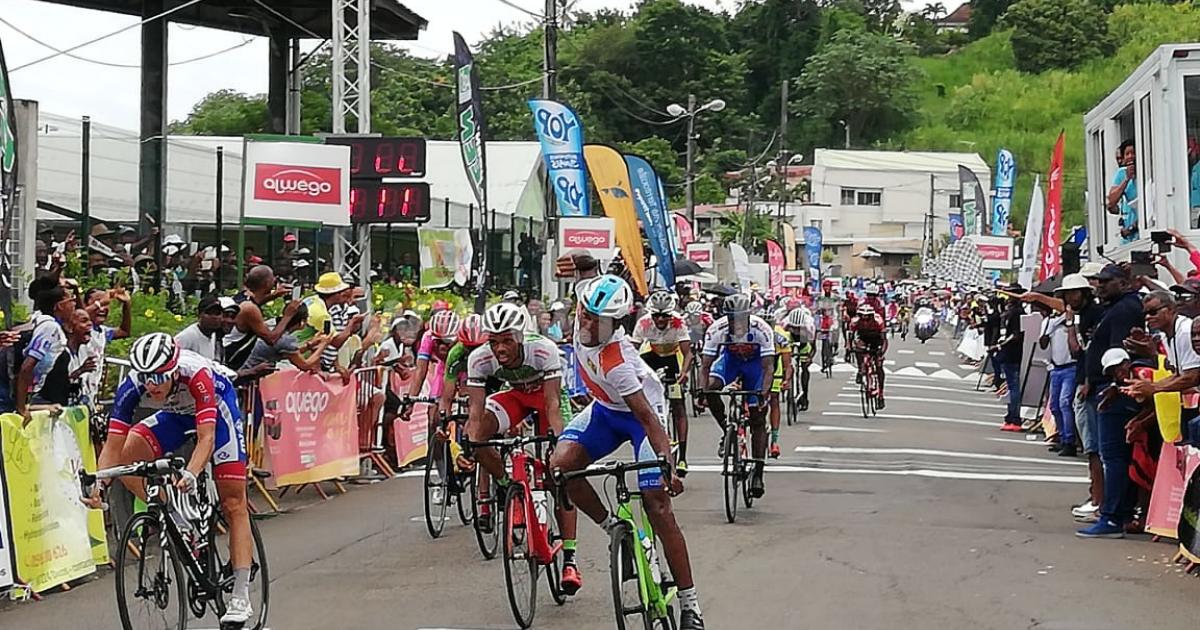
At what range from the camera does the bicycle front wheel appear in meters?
7.87

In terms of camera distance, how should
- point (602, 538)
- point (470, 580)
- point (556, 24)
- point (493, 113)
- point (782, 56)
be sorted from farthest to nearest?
point (782, 56), point (493, 113), point (556, 24), point (602, 538), point (470, 580)

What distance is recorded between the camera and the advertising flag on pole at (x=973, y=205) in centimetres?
4962

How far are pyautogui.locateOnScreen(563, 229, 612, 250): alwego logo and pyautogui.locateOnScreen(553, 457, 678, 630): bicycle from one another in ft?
70.2

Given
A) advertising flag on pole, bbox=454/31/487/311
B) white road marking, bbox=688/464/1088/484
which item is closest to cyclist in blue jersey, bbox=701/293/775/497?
white road marking, bbox=688/464/1088/484

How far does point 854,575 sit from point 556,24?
71.8 feet

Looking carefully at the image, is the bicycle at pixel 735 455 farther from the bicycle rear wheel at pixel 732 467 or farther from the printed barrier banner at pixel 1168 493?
the printed barrier banner at pixel 1168 493

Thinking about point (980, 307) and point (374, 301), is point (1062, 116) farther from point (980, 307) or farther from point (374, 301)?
point (374, 301)

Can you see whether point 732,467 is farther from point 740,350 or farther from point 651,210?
point 651,210

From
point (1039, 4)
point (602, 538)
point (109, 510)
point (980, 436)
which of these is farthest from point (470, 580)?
point (1039, 4)

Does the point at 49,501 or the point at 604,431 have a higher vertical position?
the point at 604,431

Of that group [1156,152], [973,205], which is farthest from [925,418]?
[973,205]

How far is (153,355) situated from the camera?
7.79 m

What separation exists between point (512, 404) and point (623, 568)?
2910 millimetres

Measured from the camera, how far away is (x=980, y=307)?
145 feet
